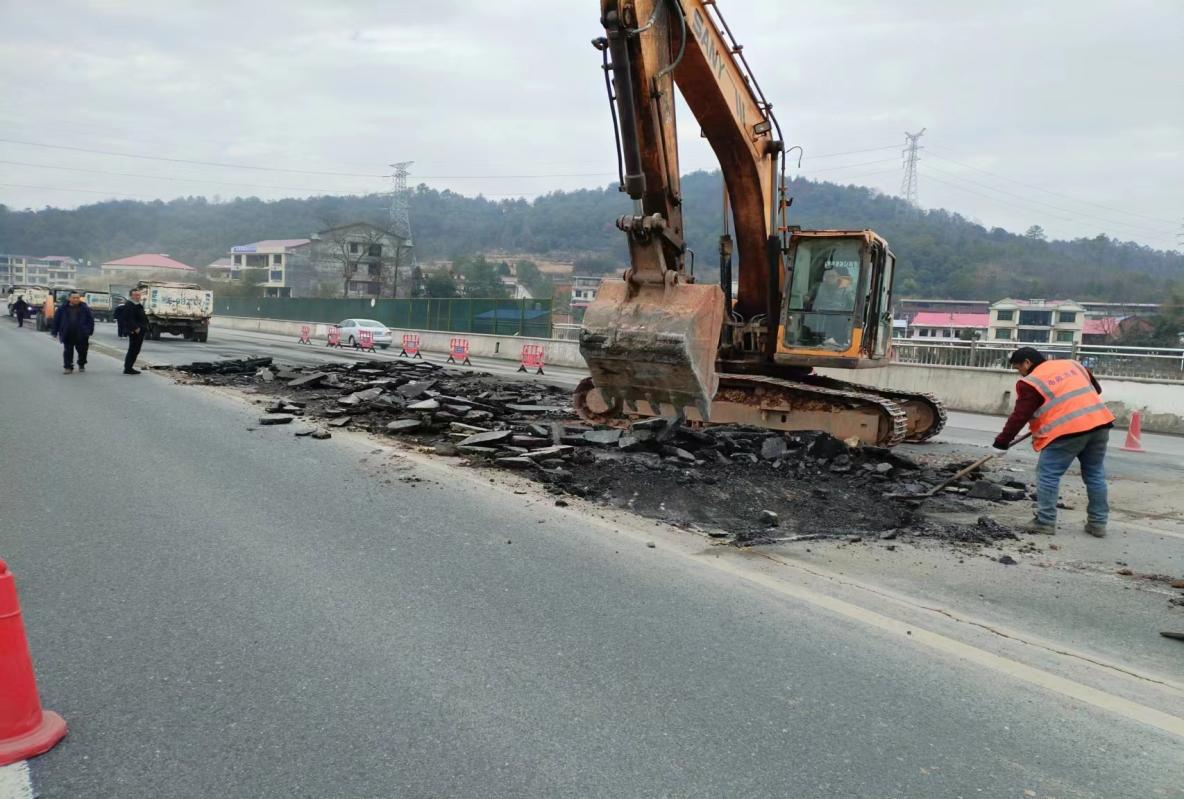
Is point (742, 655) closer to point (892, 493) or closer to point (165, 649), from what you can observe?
point (165, 649)

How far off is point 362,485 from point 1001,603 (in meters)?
5.22

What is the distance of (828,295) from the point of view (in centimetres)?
1105

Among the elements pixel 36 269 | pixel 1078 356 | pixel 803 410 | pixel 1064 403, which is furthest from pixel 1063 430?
pixel 36 269

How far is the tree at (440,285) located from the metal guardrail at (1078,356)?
4264 cm

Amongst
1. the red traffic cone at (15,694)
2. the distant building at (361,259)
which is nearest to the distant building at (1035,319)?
the red traffic cone at (15,694)

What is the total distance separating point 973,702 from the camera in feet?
11.9

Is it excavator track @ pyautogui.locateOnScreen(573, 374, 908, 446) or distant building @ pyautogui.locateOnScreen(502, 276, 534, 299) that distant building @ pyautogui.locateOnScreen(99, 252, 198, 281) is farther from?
excavator track @ pyautogui.locateOnScreen(573, 374, 908, 446)

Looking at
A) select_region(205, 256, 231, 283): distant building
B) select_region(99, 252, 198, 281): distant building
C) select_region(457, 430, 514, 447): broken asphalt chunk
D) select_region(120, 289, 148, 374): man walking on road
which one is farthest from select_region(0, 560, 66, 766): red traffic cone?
select_region(205, 256, 231, 283): distant building

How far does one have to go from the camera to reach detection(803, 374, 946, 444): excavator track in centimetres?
1222

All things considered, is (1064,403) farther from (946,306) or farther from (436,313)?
(946,306)

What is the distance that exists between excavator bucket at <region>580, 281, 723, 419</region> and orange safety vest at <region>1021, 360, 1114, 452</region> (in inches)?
109

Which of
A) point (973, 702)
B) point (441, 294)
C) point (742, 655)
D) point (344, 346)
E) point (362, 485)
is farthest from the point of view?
point (441, 294)

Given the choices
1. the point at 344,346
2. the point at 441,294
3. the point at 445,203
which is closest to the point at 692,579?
the point at 344,346

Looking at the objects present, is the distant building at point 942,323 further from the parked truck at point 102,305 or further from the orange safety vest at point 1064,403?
the parked truck at point 102,305
